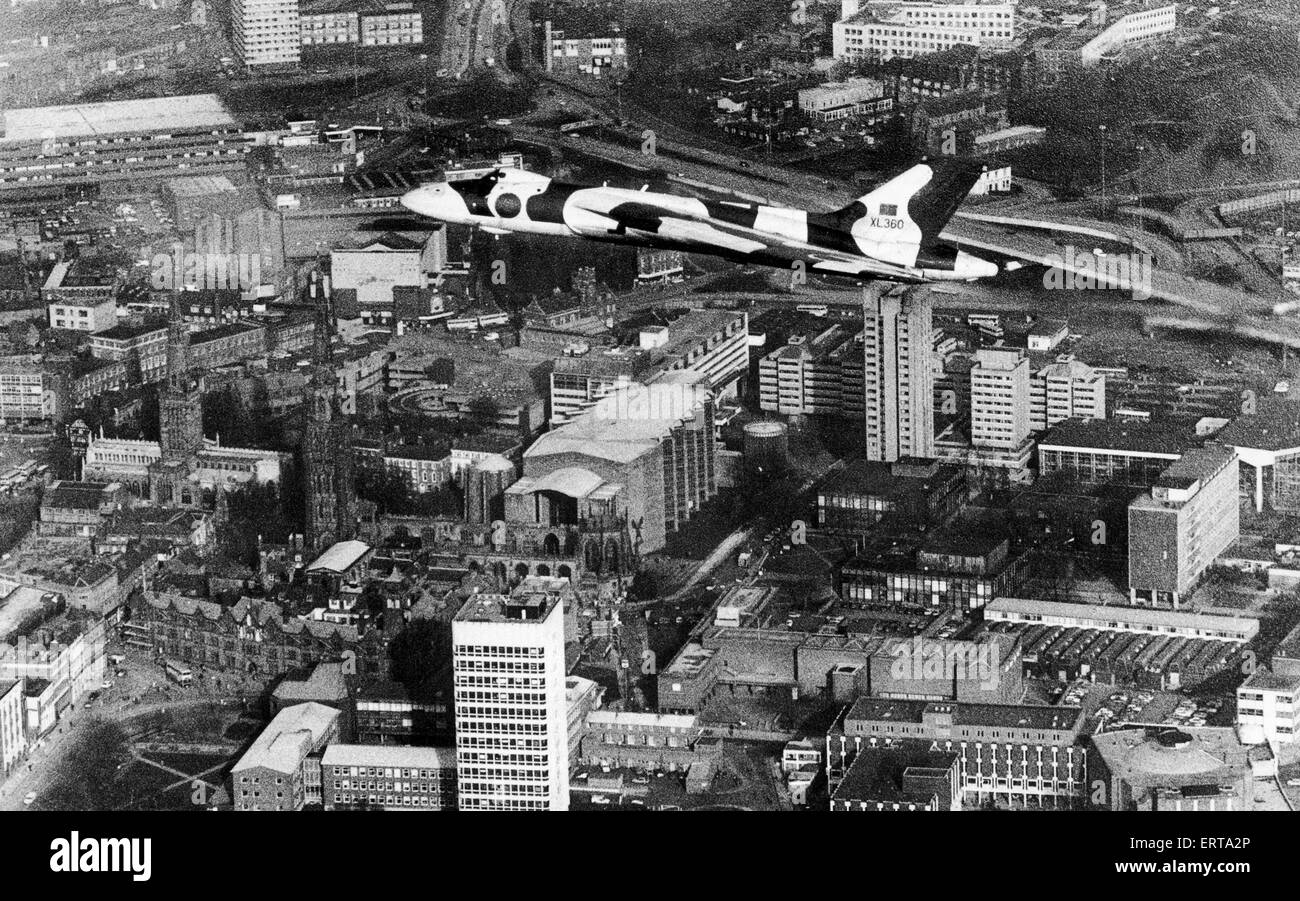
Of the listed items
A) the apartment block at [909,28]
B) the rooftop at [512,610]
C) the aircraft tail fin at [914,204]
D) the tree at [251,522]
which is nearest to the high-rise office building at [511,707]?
the rooftop at [512,610]

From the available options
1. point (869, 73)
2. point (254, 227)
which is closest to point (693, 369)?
point (869, 73)

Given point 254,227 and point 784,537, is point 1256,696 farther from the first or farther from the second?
point 254,227

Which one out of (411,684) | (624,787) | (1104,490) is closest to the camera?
(624,787)

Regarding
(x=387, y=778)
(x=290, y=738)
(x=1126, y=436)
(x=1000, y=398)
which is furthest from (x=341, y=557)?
(x=1126, y=436)

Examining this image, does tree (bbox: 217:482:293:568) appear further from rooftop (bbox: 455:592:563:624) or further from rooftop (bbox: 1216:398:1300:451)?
rooftop (bbox: 1216:398:1300:451)

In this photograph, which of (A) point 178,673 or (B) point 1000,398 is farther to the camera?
(B) point 1000,398

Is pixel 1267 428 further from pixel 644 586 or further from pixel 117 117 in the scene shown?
pixel 117 117

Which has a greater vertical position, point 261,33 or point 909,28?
point 909,28
